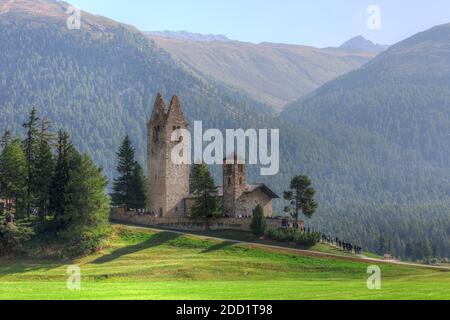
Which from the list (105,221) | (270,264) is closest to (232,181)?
(105,221)

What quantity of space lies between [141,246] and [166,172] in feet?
66.4

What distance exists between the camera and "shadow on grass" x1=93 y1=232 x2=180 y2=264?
77188mm

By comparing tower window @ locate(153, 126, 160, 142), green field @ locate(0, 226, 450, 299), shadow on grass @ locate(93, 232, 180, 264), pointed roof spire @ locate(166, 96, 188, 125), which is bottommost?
green field @ locate(0, 226, 450, 299)

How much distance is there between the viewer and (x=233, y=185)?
96250 mm

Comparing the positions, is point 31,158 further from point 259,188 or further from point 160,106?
point 259,188

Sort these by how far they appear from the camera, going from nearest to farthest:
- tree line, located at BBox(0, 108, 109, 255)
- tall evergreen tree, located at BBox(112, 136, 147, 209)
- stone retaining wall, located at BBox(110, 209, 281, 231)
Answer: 1. tree line, located at BBox(0, 108, 109, 255)
2. stone retaining wall, located at BBox(110, 209, 281, 231)
3. tall evergreen tree, located at BBox(112, 136, 147, 209)

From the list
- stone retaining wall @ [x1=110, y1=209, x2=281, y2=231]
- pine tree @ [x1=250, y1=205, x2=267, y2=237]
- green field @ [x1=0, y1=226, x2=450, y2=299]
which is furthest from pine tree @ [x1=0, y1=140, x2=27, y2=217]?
pine tree @ [x1=250, y1=205, x2=267, y2=237]

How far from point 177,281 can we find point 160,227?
31.1 metres

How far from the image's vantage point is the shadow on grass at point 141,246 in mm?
77188

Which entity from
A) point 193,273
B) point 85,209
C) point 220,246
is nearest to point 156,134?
point 85,209

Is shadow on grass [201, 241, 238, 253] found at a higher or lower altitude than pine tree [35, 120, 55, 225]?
lower

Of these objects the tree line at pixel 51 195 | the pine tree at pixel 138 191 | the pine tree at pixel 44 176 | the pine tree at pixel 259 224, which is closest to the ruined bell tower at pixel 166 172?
the pine tree at pixel 138 191

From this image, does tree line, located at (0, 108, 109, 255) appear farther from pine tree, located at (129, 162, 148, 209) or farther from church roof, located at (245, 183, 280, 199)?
church roof, located at (245, 183, 280, 199)

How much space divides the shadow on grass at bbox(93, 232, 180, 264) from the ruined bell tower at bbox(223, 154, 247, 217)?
11.1 m
